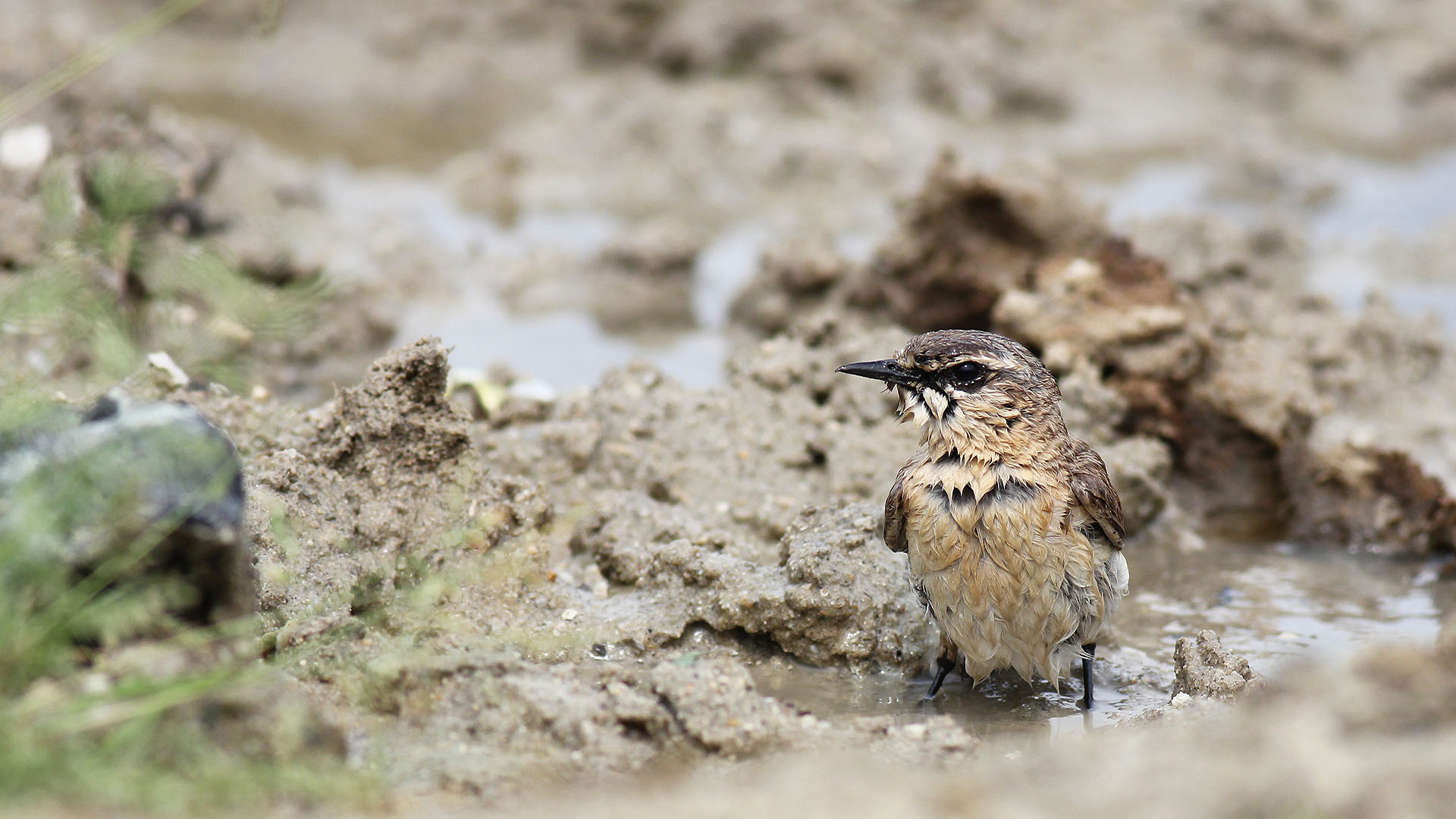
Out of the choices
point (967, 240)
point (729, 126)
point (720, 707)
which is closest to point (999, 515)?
point (720, 707)

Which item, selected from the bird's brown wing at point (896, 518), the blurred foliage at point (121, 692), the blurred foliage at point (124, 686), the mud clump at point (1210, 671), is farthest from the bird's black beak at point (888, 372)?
the blurred foliage at point (124, 686)

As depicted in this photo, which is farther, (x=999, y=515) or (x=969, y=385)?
(x=969, y=385)

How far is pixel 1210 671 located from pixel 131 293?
576 centimetres

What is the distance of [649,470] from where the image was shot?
6039mm

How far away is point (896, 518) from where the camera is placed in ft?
16.1

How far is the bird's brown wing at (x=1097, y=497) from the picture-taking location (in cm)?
477

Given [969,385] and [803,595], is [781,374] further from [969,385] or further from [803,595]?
[803,595]

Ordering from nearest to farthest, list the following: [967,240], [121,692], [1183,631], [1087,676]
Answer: [121,692]
[1087,676]
[1183,631]
[967,240]

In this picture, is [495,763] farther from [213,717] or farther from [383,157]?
[383,157]

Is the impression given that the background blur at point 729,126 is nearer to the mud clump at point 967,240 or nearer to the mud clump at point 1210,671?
the mud clump at point 967,240

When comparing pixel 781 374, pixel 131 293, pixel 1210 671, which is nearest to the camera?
pixel 1210 671

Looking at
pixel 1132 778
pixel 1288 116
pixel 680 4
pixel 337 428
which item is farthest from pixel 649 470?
pixel 1288 116

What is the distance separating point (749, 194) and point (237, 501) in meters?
7.48

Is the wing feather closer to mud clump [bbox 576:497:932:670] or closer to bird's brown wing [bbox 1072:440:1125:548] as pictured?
bird's brown wing [bbox 1072:440:1125:548]
